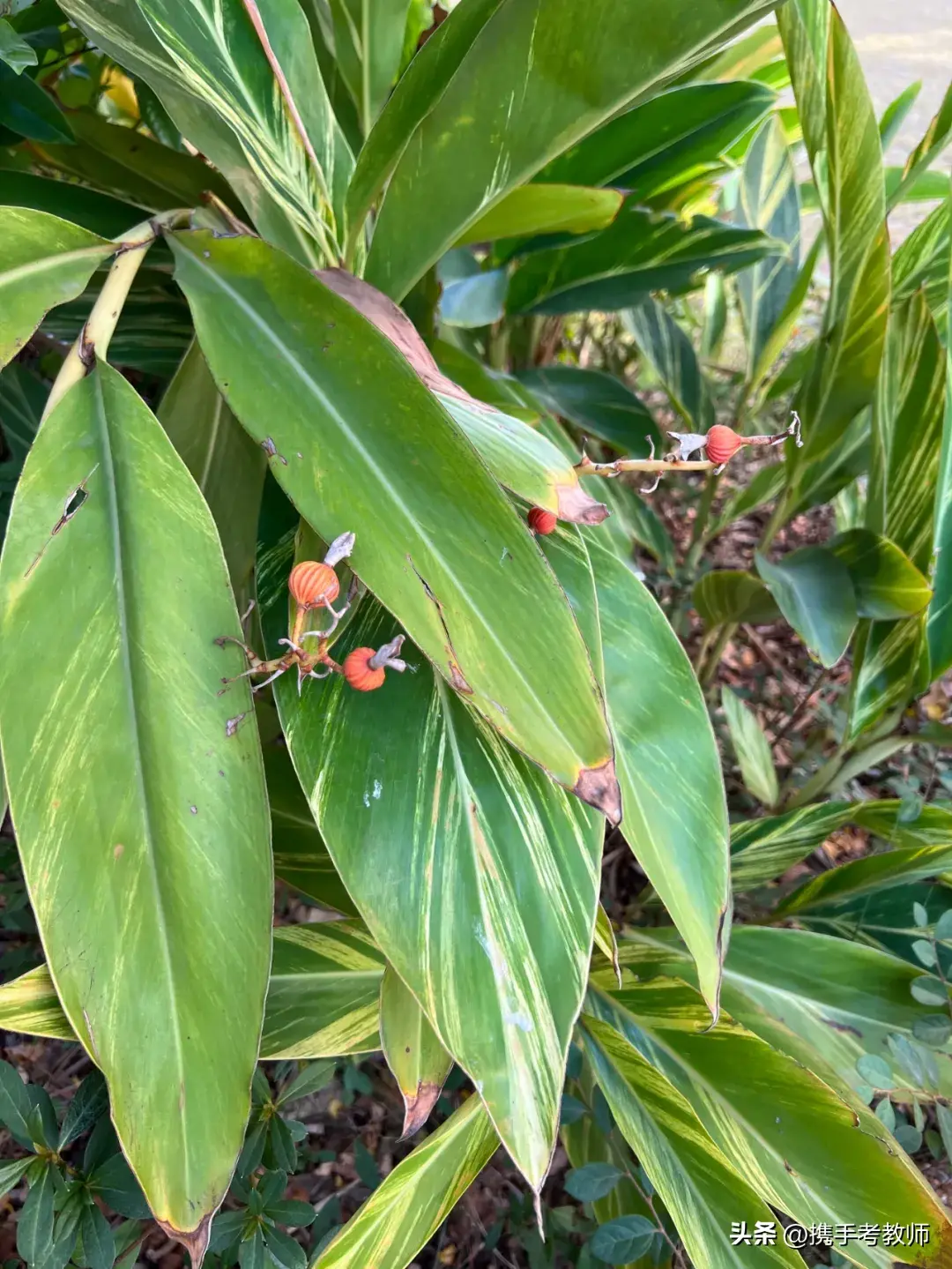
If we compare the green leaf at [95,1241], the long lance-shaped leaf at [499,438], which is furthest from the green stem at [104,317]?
the green leaf at [95,1241]

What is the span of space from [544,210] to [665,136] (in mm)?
202

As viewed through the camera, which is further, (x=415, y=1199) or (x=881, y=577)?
(x=881, y=577)

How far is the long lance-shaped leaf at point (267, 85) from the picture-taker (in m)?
0.42

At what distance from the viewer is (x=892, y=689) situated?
0.72m

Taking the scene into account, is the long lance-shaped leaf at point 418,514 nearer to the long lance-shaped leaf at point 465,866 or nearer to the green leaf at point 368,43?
the long lance-shaped leaf at point 465,866

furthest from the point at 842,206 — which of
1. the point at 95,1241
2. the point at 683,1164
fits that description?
the point at 95,1241

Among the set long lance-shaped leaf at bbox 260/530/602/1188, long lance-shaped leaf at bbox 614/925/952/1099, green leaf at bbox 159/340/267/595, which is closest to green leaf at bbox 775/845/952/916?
long lance-shaped leaf at bbox 614/925/952/1099

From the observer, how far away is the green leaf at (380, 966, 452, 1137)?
0.45 m

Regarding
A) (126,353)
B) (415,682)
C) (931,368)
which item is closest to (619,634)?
(415,682)

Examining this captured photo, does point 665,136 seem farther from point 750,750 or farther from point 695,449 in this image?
point 750,750

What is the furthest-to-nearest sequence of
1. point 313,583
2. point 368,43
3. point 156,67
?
point 368,43, point 156,67, point 313,583

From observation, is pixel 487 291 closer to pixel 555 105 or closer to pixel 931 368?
pixel 555 105

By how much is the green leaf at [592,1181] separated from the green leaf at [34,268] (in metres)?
0.64

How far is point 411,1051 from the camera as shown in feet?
1.54
